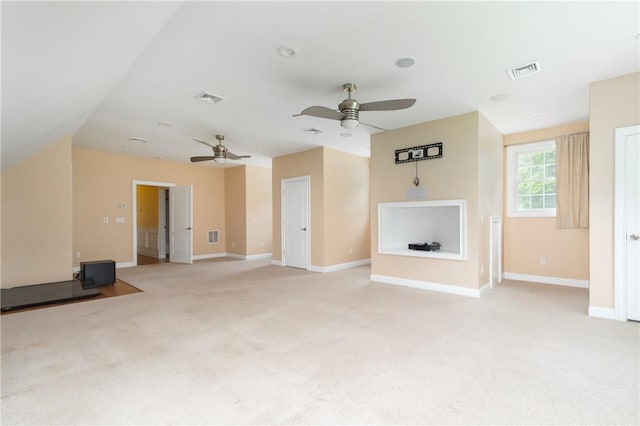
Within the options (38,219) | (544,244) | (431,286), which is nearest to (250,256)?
(38,219)

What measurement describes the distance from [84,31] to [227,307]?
10.6 ft

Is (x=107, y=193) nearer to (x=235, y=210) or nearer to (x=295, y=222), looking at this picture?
(x=235, y=210)

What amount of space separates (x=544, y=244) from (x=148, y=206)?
10.5 meters

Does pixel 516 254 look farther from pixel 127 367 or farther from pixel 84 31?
pixel 84 31

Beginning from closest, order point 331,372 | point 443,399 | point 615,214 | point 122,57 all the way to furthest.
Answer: point 443,399 → point 331,372 → point 122,57 → point 615,214

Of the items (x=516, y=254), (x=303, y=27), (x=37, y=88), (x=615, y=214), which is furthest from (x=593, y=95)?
(x=37, y=88)

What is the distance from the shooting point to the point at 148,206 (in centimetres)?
1000

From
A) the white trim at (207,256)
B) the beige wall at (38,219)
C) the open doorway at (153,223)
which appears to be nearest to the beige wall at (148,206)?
the open doorway at (153,223)

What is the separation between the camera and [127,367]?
96.7 inches

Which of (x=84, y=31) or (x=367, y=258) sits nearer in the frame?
(x=84, y=31)

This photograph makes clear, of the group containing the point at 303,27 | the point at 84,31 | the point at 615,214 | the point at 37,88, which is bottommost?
the point at 615,214

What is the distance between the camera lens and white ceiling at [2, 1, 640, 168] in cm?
196

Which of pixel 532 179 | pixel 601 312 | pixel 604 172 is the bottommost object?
pixel 601 312

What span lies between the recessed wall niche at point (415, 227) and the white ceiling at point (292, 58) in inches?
67.3
